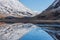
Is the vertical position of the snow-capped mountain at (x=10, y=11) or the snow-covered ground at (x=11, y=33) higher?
the snow-capped mountain at (x=10, y=11)

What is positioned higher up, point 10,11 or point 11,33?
point 10,11

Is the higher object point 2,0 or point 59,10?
point 2,0

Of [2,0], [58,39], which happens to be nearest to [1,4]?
[2,0]

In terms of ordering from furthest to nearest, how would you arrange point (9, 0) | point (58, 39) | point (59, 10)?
point (9, 0) → point (59, 10) → point (58, 39)

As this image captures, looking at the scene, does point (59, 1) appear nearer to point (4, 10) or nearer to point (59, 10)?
point (59, 10)

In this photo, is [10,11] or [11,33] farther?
[10,11]

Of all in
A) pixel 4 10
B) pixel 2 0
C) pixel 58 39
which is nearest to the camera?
pixel 58 39

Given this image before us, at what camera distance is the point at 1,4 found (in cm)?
12281

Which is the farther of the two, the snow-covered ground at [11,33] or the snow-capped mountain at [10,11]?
the snow-capped mountain at [10,11]

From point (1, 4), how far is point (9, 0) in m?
25.1

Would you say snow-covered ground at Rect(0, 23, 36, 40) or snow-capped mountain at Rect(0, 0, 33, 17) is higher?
snow-capped mountain at Rect(0, 0, 33, 17)

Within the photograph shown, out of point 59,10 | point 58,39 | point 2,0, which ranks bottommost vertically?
point 58,39

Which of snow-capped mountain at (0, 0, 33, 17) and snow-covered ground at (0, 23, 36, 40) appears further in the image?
snow-capped mountain at (0, 0, 33, 17)

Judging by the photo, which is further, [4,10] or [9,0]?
[9,0]
